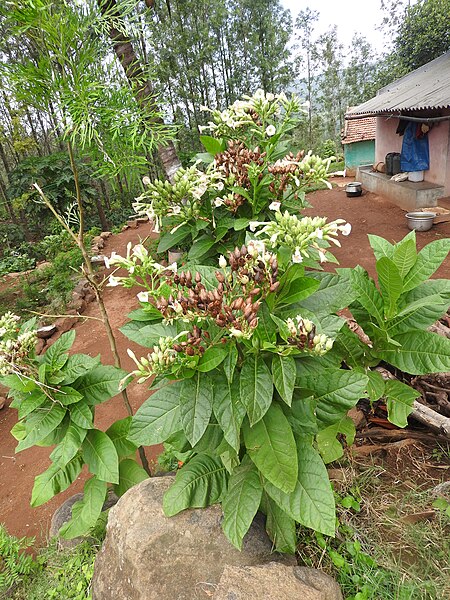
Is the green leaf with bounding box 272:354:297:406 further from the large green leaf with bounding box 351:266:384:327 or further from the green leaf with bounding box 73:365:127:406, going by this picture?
the green leaf with bounding box 73:365:127:406

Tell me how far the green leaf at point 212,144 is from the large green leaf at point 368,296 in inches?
37.9

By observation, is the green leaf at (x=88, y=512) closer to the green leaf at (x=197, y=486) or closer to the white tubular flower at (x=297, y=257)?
the green leaf at (x=197, y=486)

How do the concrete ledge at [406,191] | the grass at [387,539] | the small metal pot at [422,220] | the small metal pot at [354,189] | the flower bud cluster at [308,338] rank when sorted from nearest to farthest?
1. the flower bud cluster at [308,338]
2. the grass at [387,539]
3. the small metal pot at [422,220]
4. the concrete ledge at [406,191]
5. the small metal pot at [354,189]

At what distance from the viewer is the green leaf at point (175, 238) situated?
1958 mm

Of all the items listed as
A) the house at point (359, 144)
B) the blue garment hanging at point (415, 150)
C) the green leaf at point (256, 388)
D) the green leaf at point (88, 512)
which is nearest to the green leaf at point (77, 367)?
the green leaf at point (88, 512)

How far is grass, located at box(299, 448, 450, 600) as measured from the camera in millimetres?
1427

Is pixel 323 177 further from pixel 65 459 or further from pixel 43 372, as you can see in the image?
pixel 65 459

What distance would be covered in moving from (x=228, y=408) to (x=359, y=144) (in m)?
17.0

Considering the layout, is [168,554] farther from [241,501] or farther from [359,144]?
[359,144]

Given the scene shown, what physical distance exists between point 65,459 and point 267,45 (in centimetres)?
1799

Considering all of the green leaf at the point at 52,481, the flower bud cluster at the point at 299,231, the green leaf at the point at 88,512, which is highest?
the flower bud cluster at the point at 299,231

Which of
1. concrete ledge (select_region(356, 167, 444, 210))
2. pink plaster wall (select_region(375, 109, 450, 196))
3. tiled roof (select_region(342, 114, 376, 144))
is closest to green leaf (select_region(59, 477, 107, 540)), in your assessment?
concrete ledge (select_region(356, 167, 444, 210))

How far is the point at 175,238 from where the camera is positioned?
199 centimetres

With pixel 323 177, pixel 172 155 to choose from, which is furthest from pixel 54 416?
pixel 172 155
